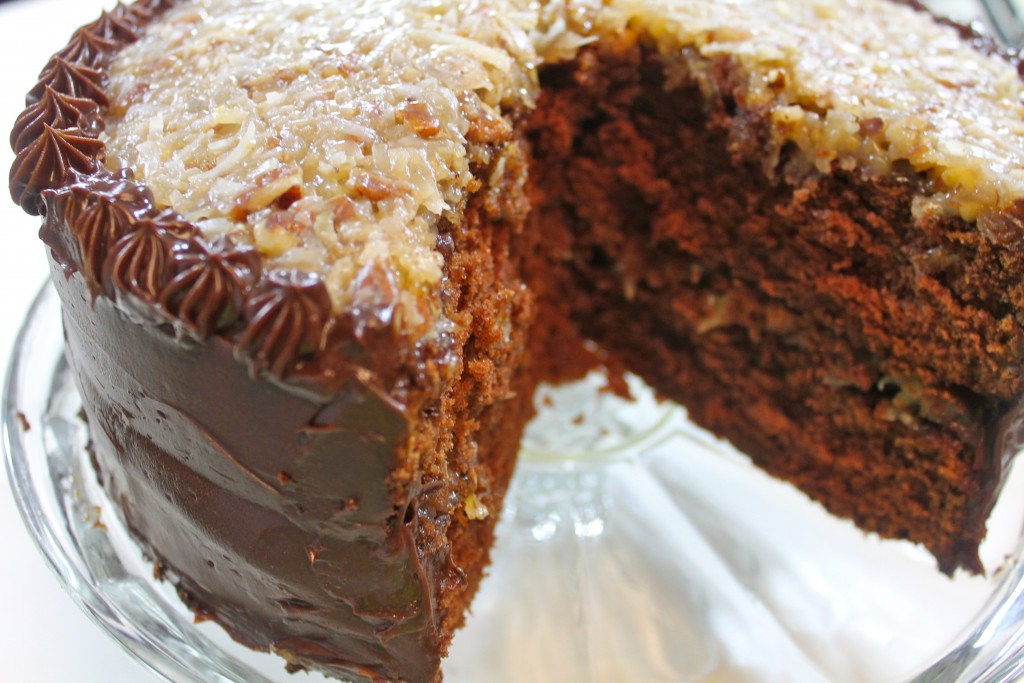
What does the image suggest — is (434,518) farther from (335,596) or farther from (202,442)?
(202,442)

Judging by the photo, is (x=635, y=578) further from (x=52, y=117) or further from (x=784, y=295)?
(x=52, y=117)

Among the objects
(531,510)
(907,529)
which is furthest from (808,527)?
(531,510)

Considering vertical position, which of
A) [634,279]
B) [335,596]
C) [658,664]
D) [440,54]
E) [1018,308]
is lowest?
[658,664]

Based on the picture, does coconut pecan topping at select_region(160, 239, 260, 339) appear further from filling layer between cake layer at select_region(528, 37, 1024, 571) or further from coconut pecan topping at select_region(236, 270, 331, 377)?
filling layer between cake layer at select_region(528, 37, 1024, 571)

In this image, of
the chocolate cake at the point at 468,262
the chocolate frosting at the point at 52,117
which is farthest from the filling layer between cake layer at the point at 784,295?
the chocolate frosting at the point at 52,117

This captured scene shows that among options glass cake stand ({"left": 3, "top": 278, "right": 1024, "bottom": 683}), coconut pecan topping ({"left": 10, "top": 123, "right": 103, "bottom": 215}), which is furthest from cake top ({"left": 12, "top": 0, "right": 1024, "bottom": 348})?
glass cake stand ({"left": 3, "top": 278, "right": 1024, "bottom": 683})

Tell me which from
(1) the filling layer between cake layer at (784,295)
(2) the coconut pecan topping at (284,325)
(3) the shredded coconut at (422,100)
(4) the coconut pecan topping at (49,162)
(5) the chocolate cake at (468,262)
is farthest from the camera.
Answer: (1) the filling layer between cake layer at (784,295)

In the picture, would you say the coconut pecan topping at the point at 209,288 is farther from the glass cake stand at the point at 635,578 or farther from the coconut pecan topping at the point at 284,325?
the glass cake stand at the point at 635,578
